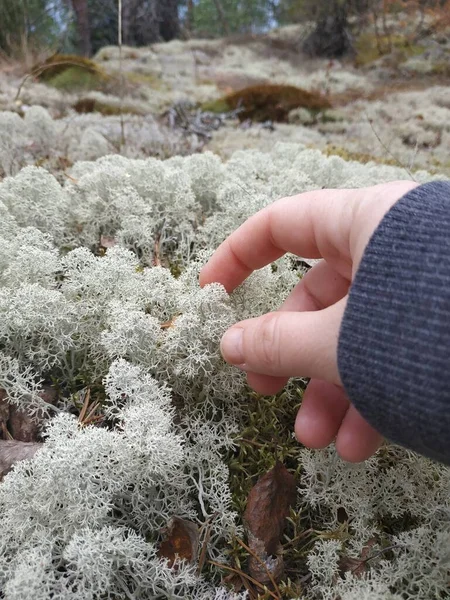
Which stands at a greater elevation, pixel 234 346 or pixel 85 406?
pixel 234 346

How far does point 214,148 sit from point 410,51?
39.5 feet

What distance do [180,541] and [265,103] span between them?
20.6 ft

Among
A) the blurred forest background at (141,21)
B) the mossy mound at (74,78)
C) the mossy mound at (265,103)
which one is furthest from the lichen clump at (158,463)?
the blurred forest background at (141,21)

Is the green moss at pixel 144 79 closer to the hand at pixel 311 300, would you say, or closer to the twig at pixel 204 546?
the hand at pixel 311 300

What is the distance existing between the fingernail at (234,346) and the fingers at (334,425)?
280mm

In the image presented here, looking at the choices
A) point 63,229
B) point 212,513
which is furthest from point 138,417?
point 63,229

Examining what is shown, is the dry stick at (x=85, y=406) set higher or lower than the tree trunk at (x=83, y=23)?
lower

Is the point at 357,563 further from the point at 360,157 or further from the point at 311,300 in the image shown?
the point at 360,157

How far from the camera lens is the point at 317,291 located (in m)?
1.54

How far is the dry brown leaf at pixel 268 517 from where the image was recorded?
4.20ft

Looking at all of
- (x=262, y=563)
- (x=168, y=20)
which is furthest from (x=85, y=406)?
(x=168, y=20)

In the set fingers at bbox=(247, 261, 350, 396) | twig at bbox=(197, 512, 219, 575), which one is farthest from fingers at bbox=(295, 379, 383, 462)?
twig at bbox=(197, 512, 219, 575)

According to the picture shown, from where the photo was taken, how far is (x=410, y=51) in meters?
13.4

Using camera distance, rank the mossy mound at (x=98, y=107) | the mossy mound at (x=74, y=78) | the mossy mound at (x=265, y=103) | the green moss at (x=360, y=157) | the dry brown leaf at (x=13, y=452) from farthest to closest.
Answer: the mossy mound at (x=74, y=78) < the mossy mound at (x=265, y=103) < the mossy mound at (x=98, y=107) < the green moss at (x=360, y=157) < the dry brown leaf at (x=13, y=452)
